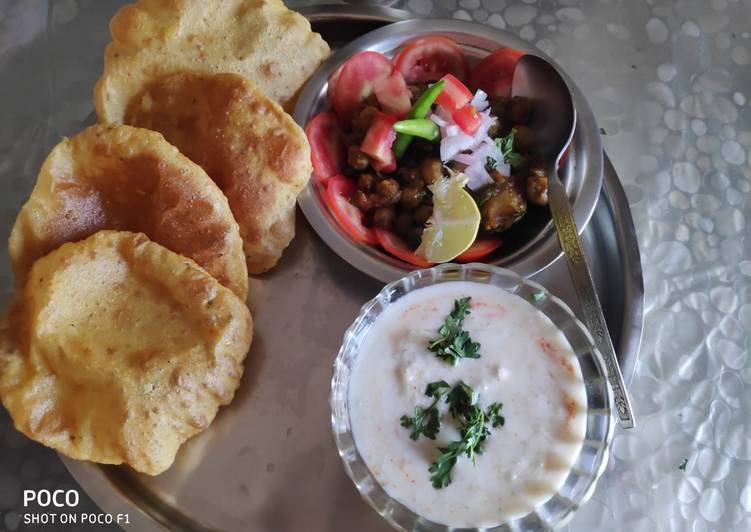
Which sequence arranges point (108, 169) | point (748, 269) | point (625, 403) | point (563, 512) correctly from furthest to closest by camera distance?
point (748, 269) < point (108, 169) < point (625, 403) < point (563, 512)

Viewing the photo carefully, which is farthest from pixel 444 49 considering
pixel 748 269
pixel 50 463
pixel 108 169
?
pixel 50 463

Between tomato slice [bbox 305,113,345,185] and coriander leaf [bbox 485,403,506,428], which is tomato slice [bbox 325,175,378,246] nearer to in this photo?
tomato slice [bbox 305,113,345,185]

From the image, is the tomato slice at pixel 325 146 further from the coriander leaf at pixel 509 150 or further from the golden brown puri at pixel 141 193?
the coriander leaf at pixel 509 150

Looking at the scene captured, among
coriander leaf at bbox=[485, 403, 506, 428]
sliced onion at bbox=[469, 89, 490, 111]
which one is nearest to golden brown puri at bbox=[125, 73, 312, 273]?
sliced onion at bbox=[469, 89, 490, 111]

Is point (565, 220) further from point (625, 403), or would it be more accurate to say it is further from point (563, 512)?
point (563, 512)

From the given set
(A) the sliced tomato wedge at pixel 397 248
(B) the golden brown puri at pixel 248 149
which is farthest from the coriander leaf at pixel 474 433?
(B) the golden brown puri at pixel 248 149

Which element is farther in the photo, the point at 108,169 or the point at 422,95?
the point at 422,95

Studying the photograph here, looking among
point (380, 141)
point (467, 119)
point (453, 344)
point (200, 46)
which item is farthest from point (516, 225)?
point (200, 46)

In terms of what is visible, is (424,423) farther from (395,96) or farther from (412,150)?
(395,96)
